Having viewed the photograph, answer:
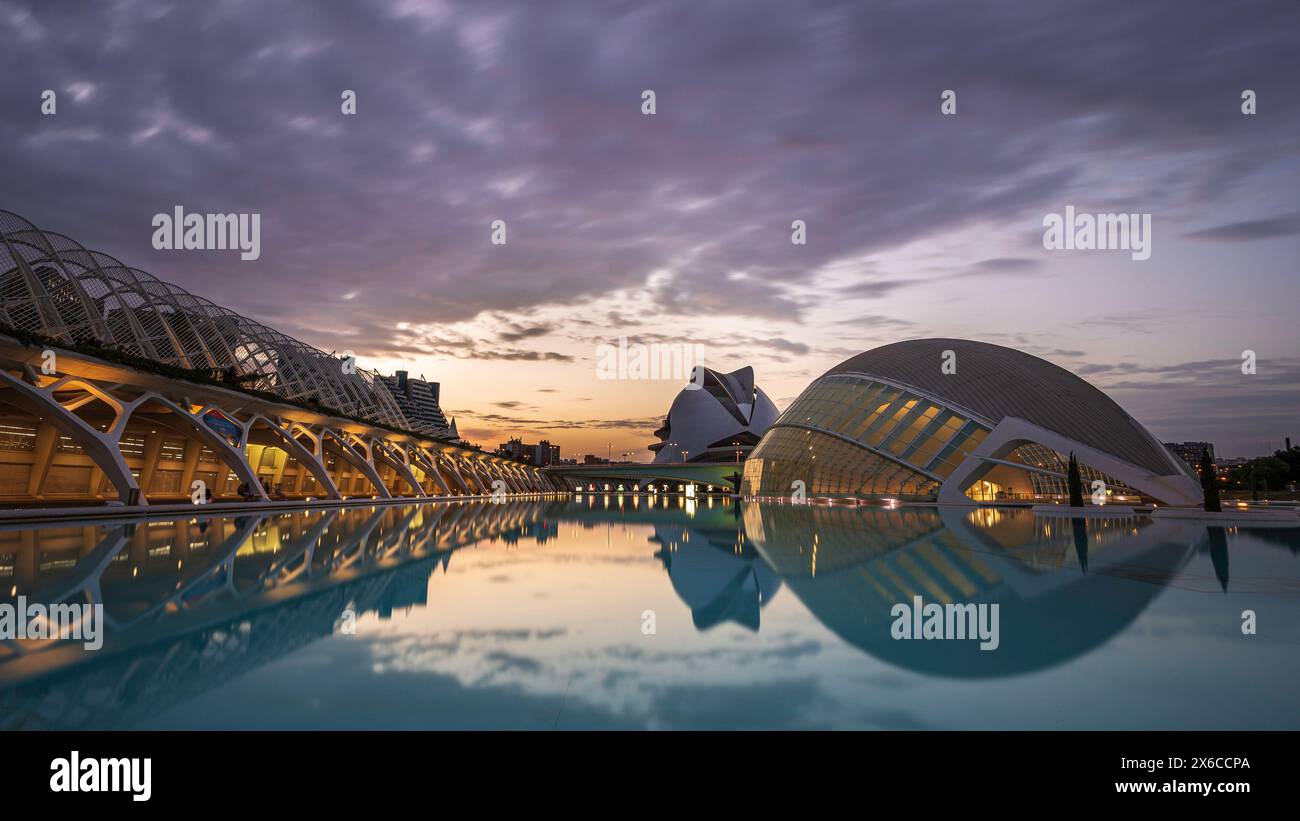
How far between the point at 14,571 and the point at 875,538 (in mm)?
17165

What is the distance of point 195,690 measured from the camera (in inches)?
185

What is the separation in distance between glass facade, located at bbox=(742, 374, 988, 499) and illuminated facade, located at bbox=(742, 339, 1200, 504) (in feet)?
0.22

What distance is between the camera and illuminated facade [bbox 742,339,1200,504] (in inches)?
1377

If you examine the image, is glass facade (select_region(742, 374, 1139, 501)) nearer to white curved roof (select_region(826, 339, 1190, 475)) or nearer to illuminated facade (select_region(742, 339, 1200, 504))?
illuminated facade (select_region(742, 339, 1200, 504))

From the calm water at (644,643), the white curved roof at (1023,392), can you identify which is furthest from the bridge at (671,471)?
the calm water at (644,643)

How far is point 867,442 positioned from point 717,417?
231ft

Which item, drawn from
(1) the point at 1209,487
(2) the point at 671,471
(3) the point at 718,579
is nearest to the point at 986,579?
(3) the point at 718,579

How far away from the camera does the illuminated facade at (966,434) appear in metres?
35.0

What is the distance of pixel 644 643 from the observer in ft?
21.0

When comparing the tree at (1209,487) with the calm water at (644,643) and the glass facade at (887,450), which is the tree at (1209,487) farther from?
the calm water at (644,643)

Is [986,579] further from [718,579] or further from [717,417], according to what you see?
[717,417]

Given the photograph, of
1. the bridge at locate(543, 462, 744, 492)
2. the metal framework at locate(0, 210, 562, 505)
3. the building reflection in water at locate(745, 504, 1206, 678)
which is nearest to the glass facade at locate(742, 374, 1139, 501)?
the building reflection in water at locate(745, 504, 1206, 678)
